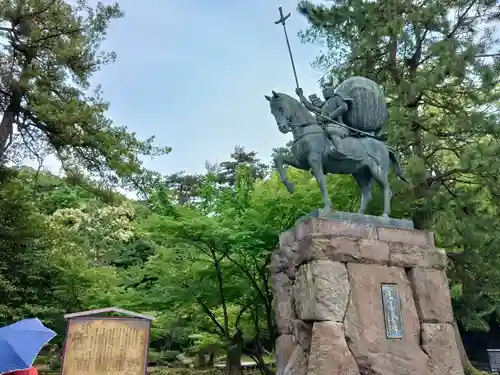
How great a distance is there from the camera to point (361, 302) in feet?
17.1

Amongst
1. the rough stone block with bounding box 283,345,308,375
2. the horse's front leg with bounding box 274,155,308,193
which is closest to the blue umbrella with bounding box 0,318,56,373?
the rough stone block with bounding box 283,345,308,375

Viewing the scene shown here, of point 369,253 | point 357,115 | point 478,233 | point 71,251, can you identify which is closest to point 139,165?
point 71,251

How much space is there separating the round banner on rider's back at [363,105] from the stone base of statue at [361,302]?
1.53 m

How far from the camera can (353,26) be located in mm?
11148

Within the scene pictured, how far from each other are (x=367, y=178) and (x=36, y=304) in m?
9.43

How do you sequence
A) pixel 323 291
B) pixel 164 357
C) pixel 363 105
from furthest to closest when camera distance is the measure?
pixel 164 357 < pixel 363 105 < pixel 323 291

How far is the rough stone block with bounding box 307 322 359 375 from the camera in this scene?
4664 millimetres

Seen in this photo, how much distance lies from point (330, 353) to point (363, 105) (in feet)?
11.2

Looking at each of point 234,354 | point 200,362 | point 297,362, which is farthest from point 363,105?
point 200,362

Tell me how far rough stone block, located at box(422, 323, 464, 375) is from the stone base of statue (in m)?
0.01

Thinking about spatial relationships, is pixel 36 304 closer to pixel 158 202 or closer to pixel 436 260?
pixel 158 202

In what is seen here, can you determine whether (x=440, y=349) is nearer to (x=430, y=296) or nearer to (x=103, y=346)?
(x=430, y=296)

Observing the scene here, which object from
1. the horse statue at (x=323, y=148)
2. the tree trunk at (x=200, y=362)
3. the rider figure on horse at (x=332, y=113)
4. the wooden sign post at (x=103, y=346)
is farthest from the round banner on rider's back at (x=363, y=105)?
the tree trunk at (x=200, y=362)

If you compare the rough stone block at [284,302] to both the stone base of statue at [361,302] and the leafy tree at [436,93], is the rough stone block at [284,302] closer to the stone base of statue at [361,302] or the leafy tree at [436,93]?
the stone base of statue at [361,302]
